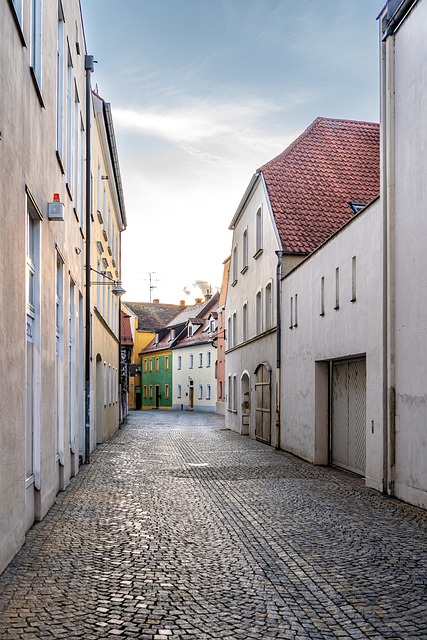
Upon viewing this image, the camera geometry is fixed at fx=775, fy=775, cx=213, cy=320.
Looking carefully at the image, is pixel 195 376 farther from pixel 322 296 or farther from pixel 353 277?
pixel 353 277

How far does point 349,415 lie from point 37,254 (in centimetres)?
835

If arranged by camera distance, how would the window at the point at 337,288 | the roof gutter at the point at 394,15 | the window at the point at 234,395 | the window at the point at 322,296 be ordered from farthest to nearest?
the window at the point at 234,395
the window at the point at 322,296
the window at the point at 337,288
the roof gutter at the point at 394,15

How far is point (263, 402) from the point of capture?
78.6 feet

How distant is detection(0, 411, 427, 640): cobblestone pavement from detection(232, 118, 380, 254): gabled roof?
1068 centimetres

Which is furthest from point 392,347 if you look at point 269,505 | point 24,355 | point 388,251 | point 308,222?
point 308,222

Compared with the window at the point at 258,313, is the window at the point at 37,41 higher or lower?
higher

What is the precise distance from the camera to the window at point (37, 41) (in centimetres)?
861

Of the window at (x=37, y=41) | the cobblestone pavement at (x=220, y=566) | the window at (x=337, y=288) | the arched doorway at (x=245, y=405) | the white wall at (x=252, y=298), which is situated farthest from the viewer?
the arched doorway at (x=245, y=405)

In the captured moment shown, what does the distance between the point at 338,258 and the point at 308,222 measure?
7369mm

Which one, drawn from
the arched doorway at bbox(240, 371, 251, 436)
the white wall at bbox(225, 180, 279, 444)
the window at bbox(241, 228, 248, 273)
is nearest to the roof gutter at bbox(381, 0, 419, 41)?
the white wall at bbox(225, 180, 279, 444)

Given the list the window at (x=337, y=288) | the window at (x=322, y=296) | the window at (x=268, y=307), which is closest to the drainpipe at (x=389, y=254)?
the window at (x=337, y=288)

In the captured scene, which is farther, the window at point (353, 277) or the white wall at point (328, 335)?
the window at point (353, 277)

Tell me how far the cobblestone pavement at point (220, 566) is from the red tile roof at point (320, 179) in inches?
417

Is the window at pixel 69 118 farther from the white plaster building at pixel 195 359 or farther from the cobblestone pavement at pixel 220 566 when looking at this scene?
the white plaster building at pixel 195 359
